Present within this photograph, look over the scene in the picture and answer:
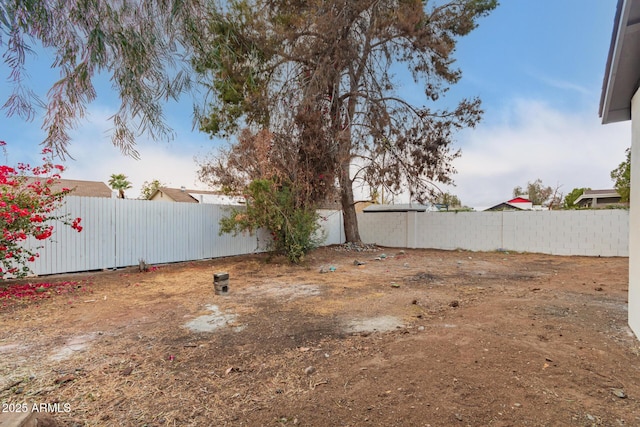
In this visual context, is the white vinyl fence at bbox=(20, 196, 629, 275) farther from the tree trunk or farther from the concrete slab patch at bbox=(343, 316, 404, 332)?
the concrete slab patch at bbox=(343, 316, 404, 332)

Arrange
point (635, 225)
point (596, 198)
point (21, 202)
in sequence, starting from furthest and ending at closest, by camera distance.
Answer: point (596, 198) < point (21, 202) < point (635, 225)

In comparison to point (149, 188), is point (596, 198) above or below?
below

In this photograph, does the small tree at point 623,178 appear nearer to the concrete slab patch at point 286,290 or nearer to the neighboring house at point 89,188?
the concrete slab patch at point 286,290

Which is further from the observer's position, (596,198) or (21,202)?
(596,198)

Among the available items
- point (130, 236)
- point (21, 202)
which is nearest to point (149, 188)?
point (130, 236)

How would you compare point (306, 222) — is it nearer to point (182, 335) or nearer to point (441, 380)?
point (182, 335)

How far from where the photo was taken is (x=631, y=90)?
3264mm

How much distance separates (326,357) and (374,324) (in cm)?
99

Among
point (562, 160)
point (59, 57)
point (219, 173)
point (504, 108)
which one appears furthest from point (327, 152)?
point (562, 160)

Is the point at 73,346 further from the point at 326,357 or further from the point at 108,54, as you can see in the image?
the point at 108,54

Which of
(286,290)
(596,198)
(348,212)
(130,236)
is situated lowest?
(286,290)

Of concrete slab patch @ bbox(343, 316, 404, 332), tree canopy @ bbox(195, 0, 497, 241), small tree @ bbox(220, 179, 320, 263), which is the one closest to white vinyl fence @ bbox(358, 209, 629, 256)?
tree canopy @ bbox(195, 0, 497, 241)

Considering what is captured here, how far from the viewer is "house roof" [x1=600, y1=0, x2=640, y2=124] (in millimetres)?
2301

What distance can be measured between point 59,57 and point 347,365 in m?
3.14
